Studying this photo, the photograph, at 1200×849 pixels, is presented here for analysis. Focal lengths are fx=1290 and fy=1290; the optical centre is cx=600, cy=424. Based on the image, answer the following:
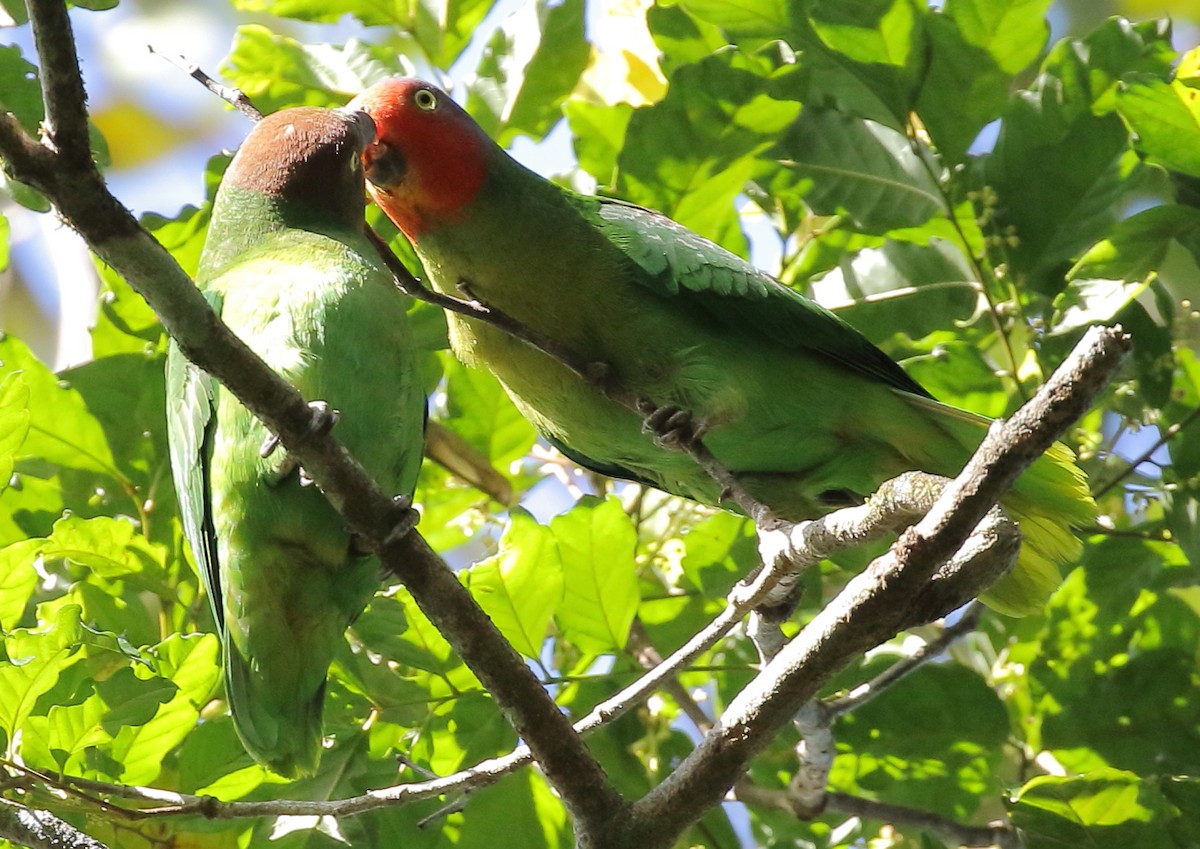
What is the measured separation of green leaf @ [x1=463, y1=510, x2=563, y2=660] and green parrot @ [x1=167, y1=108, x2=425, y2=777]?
0.21 m

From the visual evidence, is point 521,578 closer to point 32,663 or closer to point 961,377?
point 32,663

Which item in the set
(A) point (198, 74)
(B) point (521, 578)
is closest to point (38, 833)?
(B) point (521, 578)

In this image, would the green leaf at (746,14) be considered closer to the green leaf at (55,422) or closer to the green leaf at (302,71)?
the green leaf at (302,71)

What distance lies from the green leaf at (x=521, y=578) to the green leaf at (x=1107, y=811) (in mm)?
943

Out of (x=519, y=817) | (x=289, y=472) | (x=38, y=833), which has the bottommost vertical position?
(x=519, y=817)

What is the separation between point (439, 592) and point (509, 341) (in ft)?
2.64

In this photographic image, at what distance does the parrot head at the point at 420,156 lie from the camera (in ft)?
9.05

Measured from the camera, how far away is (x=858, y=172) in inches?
114

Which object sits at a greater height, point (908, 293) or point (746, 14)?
point (746, 14)

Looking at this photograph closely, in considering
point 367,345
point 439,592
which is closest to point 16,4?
point 367,345

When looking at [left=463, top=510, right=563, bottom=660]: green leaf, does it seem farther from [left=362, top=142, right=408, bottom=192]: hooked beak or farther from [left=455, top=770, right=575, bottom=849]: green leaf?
[left=362, top=142, right=408, bottom=192]: hooked beak

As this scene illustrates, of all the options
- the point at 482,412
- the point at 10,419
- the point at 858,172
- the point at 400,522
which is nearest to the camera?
the point at 400,522

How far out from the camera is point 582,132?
3.05m

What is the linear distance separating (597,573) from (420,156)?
970 mm
